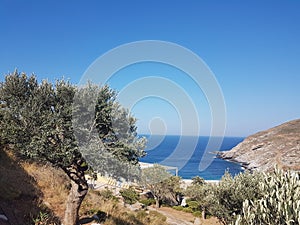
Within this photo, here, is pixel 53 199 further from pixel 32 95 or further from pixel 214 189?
pixel 214 189

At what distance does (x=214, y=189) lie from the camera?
14883 millimetres

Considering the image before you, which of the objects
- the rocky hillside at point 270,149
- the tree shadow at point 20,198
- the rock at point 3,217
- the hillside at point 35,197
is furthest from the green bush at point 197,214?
the rocky hillside at point 270,149

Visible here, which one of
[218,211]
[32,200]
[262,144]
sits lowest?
[218,211]

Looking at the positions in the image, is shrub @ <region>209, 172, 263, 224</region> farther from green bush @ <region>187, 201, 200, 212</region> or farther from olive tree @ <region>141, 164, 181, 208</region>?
olive tree @ <region>141, 164, 181, 208</region>

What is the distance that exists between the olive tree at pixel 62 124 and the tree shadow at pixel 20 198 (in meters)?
1.43

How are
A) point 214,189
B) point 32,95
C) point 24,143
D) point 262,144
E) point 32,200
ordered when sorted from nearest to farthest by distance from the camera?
point 24,143
point 32,95
point 32,200
point 214,189
point 262,144

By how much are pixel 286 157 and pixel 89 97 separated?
310 feet

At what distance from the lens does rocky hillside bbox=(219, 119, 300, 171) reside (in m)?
88.5

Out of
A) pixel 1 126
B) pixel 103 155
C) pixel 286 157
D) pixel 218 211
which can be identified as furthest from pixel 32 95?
pixel 286 157

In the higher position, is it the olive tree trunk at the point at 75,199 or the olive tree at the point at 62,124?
the olive tree at the point at 62,124

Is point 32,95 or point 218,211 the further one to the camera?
point 218,211

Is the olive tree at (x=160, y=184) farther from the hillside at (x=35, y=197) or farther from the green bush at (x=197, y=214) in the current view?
the hillside at (x=35, y=197)

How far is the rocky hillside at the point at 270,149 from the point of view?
290 feet

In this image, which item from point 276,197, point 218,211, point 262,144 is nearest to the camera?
point 276,197
